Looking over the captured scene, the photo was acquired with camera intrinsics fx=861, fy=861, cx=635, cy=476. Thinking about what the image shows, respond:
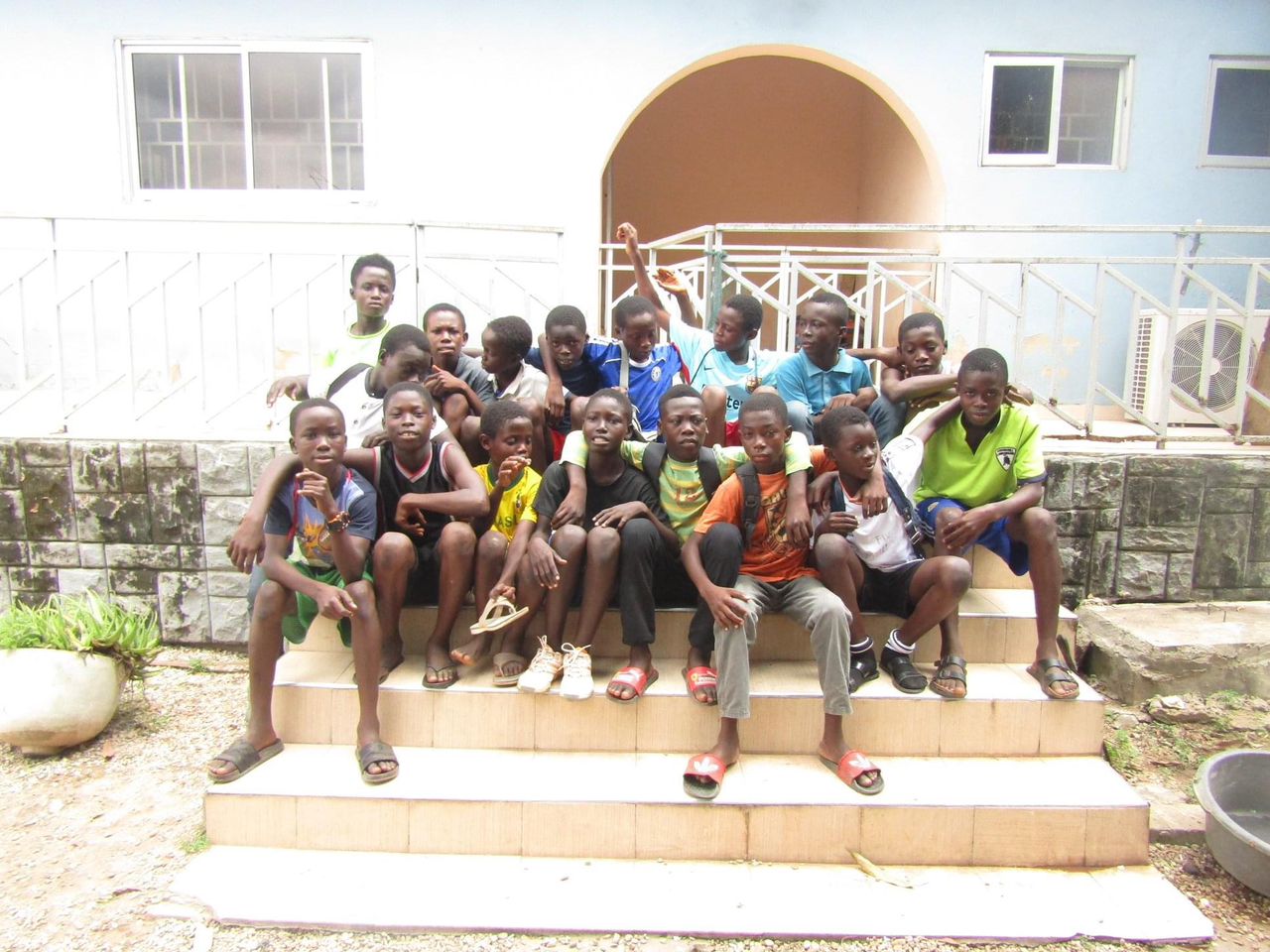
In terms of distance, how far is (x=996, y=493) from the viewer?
320 centimetres

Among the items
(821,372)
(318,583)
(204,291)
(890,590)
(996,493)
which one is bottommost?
(890,590)

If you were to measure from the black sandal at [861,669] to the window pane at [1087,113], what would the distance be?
469 centimetres

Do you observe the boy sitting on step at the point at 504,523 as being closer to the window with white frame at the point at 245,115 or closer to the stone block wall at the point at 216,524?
the stone block wall at the point at 216,524

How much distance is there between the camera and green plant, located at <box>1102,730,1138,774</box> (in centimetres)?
322

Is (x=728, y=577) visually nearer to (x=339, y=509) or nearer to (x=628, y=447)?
(x=628, y=447)

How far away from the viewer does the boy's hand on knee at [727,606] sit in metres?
2.73

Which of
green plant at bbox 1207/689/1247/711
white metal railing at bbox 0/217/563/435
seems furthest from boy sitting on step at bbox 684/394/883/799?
white metal railing at bbox 0/217/563/435

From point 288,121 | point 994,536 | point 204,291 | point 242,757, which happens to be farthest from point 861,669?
point 288,121

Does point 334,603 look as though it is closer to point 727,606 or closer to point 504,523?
point 504,523

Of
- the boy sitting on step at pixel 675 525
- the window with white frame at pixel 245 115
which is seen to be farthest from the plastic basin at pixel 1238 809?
the window with white frame at pixel 245 115

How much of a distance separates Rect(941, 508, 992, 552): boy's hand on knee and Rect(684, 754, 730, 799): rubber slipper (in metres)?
1.15

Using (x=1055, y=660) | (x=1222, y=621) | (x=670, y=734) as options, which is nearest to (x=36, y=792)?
(x=670, y=734)

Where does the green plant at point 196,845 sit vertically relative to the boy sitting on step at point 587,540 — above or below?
below

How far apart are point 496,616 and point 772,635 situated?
104 centimetres
